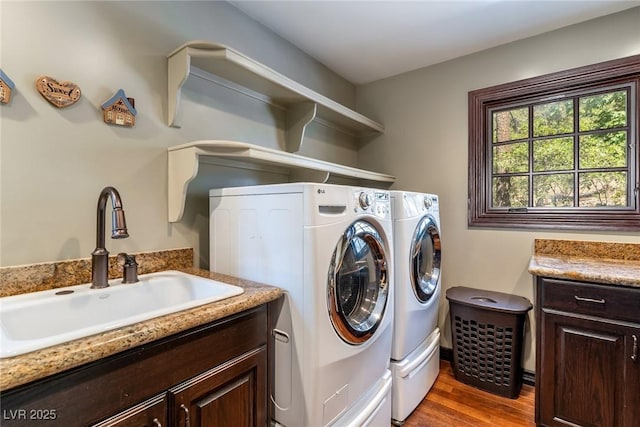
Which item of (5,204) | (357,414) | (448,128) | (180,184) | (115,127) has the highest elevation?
(448,128)

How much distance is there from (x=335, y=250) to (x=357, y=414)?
30.5 inches

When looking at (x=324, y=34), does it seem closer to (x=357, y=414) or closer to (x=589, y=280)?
(x=589, y=280)

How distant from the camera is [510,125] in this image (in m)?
2.31

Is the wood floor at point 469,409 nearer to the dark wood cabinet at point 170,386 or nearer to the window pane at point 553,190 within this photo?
the dark wood cabinet at point 170,386

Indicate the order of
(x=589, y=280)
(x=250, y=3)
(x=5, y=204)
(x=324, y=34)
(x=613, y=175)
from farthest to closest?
(x=324, y=34), (x=613, y=175), (x=250, y=3), (x=589, y=280), (x=5, y=204)

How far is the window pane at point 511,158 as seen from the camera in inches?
88.7

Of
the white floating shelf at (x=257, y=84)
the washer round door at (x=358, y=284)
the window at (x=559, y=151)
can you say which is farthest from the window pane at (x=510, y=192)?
the washer round door at (x=358, y=284)

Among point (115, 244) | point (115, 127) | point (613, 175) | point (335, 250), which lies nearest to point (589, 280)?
point (613, 175)

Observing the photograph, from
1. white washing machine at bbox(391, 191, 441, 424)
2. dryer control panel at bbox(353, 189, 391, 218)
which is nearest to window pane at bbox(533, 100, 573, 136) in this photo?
white washing machine at bbox(391, 191, 441, 424)

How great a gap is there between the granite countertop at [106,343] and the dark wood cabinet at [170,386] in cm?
4

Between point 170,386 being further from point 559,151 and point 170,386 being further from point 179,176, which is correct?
point 559,151

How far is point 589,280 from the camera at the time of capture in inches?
56.8

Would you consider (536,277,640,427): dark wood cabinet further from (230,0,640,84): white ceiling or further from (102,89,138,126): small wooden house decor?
(102,89,138,126): small wooden house decor

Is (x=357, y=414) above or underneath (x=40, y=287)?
underneath
